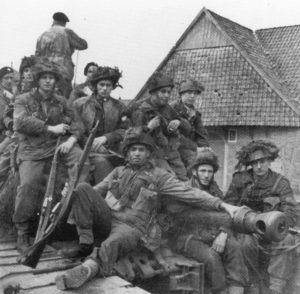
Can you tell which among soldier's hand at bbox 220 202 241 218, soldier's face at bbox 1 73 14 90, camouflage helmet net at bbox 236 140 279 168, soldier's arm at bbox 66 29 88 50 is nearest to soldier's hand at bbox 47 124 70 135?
soldier's hand at bbox 220 202 241 218

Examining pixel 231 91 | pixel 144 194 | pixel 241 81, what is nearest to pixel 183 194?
pixel 144 194

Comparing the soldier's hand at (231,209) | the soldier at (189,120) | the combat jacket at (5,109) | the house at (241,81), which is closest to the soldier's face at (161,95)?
the soldier at (189,120)

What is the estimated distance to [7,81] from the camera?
8164 mm

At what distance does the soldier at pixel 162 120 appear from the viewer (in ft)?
21.2

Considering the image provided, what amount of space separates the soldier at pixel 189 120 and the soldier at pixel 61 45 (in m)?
1.64

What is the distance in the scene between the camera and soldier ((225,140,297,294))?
5758mm

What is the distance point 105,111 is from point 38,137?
107cm

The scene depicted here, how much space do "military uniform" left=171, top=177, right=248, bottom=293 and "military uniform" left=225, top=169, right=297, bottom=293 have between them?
32 centimetres

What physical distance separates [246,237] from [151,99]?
6.94 ft

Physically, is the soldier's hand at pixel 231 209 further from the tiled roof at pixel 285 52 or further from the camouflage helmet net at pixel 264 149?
the tiled roof at pixel 285 52

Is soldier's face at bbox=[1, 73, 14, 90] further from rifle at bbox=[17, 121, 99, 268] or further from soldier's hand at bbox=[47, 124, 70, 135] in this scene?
rifle at bbox=[17, 121, 99, 268]

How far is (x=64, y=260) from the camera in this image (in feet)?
15.3

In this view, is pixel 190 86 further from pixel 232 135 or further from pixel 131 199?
pixel 232 135

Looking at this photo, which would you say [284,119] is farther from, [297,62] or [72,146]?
[72,146]
